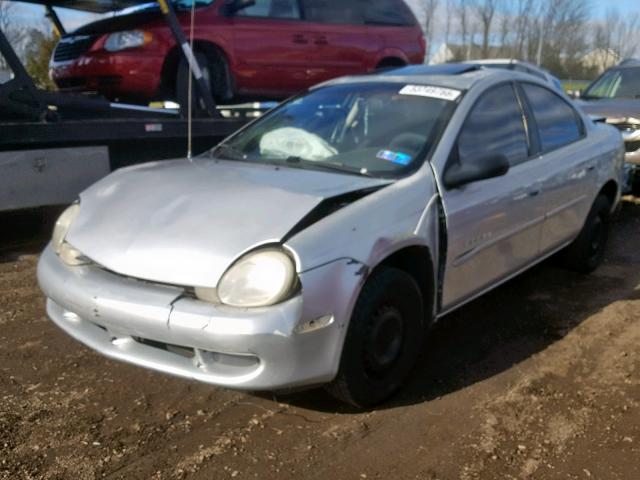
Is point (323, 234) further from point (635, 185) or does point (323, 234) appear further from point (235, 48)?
point (635, 185)

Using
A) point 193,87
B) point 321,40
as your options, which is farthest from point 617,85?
point 193,87

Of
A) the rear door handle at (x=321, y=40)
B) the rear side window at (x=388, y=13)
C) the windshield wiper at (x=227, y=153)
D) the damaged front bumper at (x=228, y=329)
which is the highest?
the rear side window at (x=388, y=13)

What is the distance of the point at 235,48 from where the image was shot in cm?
767

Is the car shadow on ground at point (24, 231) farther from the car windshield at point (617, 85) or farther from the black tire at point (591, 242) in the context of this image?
the car windshield at point (617, 85)

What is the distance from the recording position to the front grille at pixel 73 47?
7270mm

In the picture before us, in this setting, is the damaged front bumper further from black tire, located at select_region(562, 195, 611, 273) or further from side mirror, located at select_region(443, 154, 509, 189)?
black tire, located at select_region(562, 195, 611, 273)

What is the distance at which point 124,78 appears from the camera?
709 cm

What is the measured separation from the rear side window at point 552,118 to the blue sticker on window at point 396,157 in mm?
1326

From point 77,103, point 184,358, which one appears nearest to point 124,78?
point 77,103

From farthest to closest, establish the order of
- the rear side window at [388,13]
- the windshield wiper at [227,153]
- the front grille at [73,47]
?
the rear side window at [388,13] < the front grille at [73,47] < the windshield wiper at [227,153]

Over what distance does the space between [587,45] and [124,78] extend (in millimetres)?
43560

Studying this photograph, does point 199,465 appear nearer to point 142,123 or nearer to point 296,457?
point 296,457

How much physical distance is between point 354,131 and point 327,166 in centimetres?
39

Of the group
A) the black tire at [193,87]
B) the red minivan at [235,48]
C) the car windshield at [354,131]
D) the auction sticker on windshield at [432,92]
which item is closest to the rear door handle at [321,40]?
the red minivan at [235,48]
